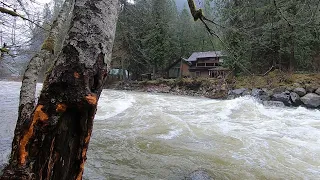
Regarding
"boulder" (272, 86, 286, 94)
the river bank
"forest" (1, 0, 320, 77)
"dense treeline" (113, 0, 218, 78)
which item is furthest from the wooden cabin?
"boulder" (272, 86, 286, 94)

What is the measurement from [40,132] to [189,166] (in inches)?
158

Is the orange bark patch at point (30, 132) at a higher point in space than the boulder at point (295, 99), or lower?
higher

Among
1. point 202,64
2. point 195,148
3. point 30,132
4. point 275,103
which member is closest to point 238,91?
point 275,103

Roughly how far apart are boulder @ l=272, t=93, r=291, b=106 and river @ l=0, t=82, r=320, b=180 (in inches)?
296

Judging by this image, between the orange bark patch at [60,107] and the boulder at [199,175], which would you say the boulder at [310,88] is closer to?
the boulder at [199,175]

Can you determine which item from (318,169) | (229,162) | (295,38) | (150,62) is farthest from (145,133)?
(150,62)

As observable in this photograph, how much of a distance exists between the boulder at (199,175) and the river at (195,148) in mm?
163

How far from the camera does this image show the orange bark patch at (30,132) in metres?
1.19

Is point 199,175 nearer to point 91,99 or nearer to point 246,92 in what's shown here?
point 91,99

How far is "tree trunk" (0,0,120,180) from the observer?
1.19 m

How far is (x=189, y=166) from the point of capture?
4.84 metres

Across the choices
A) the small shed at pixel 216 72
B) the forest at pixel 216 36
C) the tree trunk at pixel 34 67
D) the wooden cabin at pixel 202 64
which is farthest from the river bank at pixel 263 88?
the tree trunk at pixel 34 67

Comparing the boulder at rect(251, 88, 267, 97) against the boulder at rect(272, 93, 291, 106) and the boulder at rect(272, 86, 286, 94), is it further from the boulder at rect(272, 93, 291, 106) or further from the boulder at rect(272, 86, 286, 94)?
the boulder at rect(272, 93, 291, 106)

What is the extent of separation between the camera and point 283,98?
16797mm
